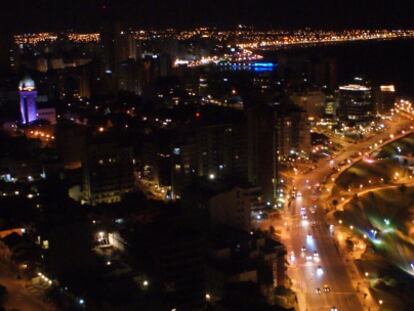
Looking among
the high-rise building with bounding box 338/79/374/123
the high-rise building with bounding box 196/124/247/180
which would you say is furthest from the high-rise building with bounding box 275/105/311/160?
the high-rise building with bounding box 338/79/374/123

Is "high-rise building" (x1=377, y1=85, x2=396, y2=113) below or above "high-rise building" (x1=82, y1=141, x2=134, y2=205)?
below

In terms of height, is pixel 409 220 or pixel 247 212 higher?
pixel 247 212

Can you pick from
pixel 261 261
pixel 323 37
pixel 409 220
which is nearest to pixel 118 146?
pixel 261 261

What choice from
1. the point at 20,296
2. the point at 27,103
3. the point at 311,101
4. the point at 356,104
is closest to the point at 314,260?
the point at 20,296

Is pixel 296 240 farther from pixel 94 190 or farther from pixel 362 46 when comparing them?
pixel 362 46

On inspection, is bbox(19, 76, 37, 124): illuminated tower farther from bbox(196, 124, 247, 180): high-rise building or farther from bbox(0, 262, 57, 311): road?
bbox(0, 262, 57, 311): road

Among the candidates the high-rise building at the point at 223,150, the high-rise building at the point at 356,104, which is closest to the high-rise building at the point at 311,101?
the high-rise building at the point at 356,104
